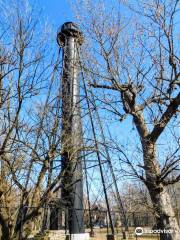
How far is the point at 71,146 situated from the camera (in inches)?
320

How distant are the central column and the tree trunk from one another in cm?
274

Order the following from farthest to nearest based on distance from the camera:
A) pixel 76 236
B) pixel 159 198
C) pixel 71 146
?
pixel 76 236, pixel 71 146, pixel 159 198

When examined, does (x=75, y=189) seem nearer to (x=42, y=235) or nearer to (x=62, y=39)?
(x=42, y=235)

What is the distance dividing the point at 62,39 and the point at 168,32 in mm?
9531

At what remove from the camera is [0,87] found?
611 centimetres

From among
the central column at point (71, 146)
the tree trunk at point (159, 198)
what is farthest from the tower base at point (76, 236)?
the tree trunk at point (159, 198)

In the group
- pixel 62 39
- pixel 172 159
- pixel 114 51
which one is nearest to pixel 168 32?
pixel 114 51

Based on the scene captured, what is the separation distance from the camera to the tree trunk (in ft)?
17.6

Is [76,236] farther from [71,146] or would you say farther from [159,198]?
[159,198]

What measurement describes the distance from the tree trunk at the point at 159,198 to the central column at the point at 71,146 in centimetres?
274

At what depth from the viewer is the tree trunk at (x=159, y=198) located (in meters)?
5.37

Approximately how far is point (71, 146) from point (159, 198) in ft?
10.4

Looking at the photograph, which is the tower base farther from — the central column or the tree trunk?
the tree trunk

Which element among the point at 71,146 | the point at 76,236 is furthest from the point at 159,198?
the point at 76,236
